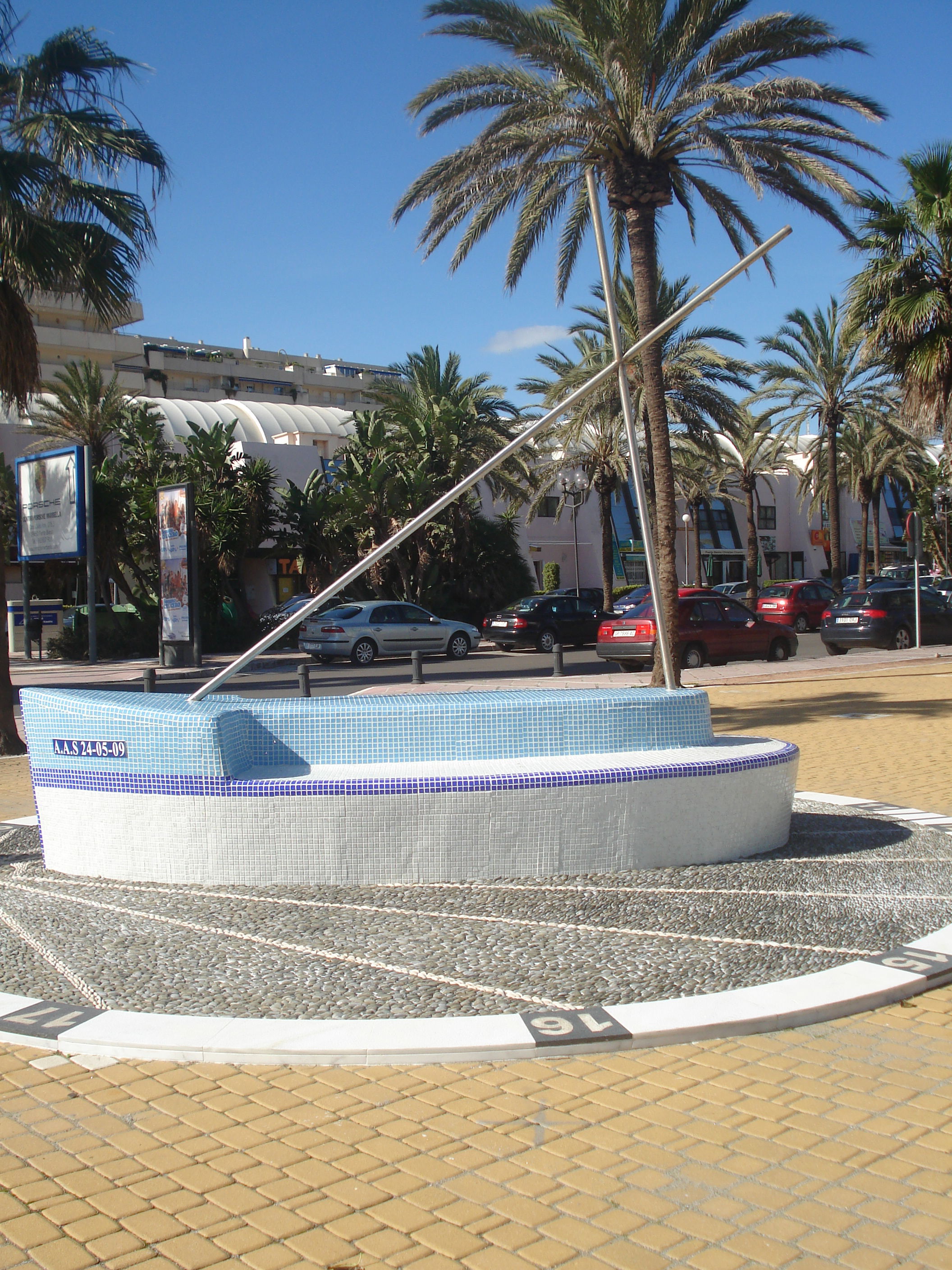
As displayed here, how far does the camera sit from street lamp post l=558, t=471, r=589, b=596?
37438 mm

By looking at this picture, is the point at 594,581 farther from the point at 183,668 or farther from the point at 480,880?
the point at 480,880

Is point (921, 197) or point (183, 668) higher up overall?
point (921, 197)

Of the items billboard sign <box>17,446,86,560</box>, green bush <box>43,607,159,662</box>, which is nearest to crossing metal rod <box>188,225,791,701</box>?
billboard sign <box>17,446,86,560</box>

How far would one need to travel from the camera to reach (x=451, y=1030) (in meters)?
4.06

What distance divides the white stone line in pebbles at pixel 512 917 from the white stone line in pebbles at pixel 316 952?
36 millimetres

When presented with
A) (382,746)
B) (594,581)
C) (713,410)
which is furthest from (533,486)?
(382,746)

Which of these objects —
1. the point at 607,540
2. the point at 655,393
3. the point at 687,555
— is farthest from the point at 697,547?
the point at 655,393

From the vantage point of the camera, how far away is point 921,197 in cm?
1939

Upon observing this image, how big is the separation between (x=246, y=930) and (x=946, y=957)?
3.32m

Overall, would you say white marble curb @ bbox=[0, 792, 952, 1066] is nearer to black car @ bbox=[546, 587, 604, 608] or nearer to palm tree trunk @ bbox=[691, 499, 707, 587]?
black car @ bbox=[546, 587, 604, 608]

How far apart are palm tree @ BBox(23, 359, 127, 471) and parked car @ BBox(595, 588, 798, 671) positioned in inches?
822

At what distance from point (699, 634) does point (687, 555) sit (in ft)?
119

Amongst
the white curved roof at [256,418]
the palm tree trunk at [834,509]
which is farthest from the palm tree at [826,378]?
the white curved roof at [256,418]

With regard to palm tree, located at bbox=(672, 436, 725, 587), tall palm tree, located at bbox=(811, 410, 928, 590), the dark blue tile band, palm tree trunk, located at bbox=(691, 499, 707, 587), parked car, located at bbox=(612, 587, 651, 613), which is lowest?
the dark blue tile band
